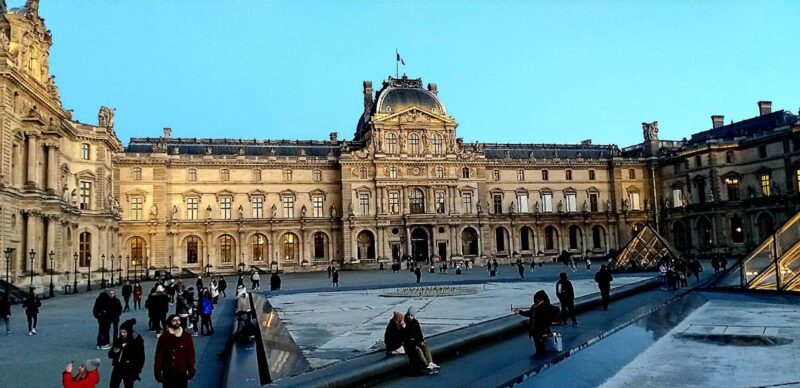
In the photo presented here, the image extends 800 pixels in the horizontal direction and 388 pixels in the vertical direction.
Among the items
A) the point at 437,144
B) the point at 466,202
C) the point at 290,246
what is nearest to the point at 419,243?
the point at 466,202

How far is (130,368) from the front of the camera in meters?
8.44

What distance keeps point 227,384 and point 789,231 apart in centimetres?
2196

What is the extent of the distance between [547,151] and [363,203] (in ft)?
86.3

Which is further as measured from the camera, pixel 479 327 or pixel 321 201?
pixel 321 201

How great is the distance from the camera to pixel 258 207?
61.8m

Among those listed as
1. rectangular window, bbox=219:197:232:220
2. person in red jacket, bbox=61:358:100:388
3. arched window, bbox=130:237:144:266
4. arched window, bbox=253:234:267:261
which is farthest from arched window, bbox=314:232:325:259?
person in red jacket, bbox=61:358:100:388

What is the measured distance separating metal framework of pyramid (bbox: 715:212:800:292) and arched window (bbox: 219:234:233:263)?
4783 centimetres

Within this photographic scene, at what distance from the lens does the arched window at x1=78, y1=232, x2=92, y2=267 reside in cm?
4572

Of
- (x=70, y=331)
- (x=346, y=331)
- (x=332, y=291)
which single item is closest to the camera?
(x=346, y=331)

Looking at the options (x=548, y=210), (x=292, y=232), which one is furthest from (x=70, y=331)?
(x=548, y=210)

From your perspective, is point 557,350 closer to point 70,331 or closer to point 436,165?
point 70,331

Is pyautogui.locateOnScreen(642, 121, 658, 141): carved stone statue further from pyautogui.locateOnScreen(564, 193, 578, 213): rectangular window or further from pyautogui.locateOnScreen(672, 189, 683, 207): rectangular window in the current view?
pyautogui.locateOnScreen(564, 193, 578, 213): rectangular window

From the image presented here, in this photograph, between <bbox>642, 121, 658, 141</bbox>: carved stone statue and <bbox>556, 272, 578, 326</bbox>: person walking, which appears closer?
<bbox>556, 272, 578, 326</bbox>: person walking

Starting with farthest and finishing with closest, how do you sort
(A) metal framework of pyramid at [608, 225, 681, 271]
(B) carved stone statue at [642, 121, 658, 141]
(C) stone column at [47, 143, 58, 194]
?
(B) carved stone statue at [642, 121, 658, 141]
(A) metal framework of pyramid at [608, 225, 681, 271]
(C) stone column at [47, 143, 58, 194]
